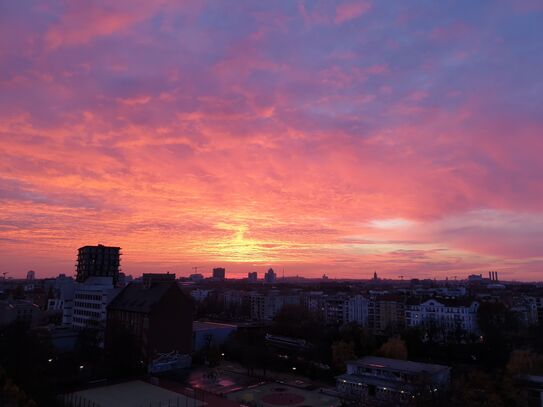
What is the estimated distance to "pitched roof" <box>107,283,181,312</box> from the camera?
157 feet

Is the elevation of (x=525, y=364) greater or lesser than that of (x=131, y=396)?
greater

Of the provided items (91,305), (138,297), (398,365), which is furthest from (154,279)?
(398,365)

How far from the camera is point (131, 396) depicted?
3522cm

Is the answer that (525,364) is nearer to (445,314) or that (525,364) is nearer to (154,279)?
(445,314)

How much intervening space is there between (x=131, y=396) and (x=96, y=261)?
6124cm

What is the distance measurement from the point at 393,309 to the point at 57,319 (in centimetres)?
5998

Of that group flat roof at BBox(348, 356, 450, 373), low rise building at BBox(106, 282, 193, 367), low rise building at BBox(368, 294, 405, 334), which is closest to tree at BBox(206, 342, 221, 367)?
low rise building at BBox(106, 282, 193, 367)

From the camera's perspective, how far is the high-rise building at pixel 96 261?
3553 inches

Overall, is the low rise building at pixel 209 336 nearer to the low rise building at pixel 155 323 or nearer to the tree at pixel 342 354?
the low rise building at pixel 155 323

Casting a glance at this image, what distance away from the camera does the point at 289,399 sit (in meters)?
34.8

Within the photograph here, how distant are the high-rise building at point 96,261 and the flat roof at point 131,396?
56.3 metres

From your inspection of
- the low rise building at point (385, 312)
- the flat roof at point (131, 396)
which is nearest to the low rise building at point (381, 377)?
the flat roof at point (131, 396)

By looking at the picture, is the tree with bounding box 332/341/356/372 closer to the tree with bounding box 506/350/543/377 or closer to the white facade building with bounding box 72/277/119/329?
the tree with bounding box 506/350/543/377

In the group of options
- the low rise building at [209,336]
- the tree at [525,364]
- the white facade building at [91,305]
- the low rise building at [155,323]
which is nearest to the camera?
the tree at [525,364]
